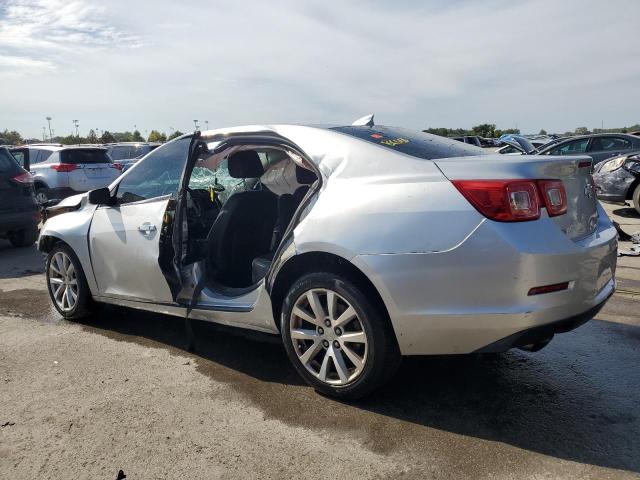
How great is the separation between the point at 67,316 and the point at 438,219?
3.71m

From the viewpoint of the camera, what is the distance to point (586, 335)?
14.7 ft

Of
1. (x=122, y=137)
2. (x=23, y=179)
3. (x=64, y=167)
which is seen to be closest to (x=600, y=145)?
(x=23, y=179)

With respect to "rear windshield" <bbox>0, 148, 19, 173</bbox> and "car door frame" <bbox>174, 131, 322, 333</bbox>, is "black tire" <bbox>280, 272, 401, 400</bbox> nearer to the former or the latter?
"car door frame" <bbox>174, 131, 322, 333</bbox>

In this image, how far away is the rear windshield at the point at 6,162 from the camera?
8922mm

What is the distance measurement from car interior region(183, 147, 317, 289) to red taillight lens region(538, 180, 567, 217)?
6.02ft

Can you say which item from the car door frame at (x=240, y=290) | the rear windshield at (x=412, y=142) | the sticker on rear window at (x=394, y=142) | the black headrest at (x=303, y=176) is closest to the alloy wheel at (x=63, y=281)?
the car door frame at (x=240, y=290)

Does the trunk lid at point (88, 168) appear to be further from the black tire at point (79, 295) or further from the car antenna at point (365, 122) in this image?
the car antenna at point (365, 122)

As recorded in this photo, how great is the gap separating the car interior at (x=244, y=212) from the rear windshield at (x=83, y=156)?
10.7 meters

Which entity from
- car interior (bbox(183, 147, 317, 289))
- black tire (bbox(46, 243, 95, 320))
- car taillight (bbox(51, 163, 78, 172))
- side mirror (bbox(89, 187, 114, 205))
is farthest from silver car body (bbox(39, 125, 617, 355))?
car taillight (bbox(51, 163, 78, 172))

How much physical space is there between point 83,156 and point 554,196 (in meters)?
13.7

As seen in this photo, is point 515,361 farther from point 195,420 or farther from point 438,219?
point 195,420

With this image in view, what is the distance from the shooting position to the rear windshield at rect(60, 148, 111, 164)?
14.3 metres

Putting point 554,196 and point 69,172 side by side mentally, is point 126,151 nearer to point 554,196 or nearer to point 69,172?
point 69,172

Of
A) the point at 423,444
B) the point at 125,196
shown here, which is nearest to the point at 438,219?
the point at 423,444
